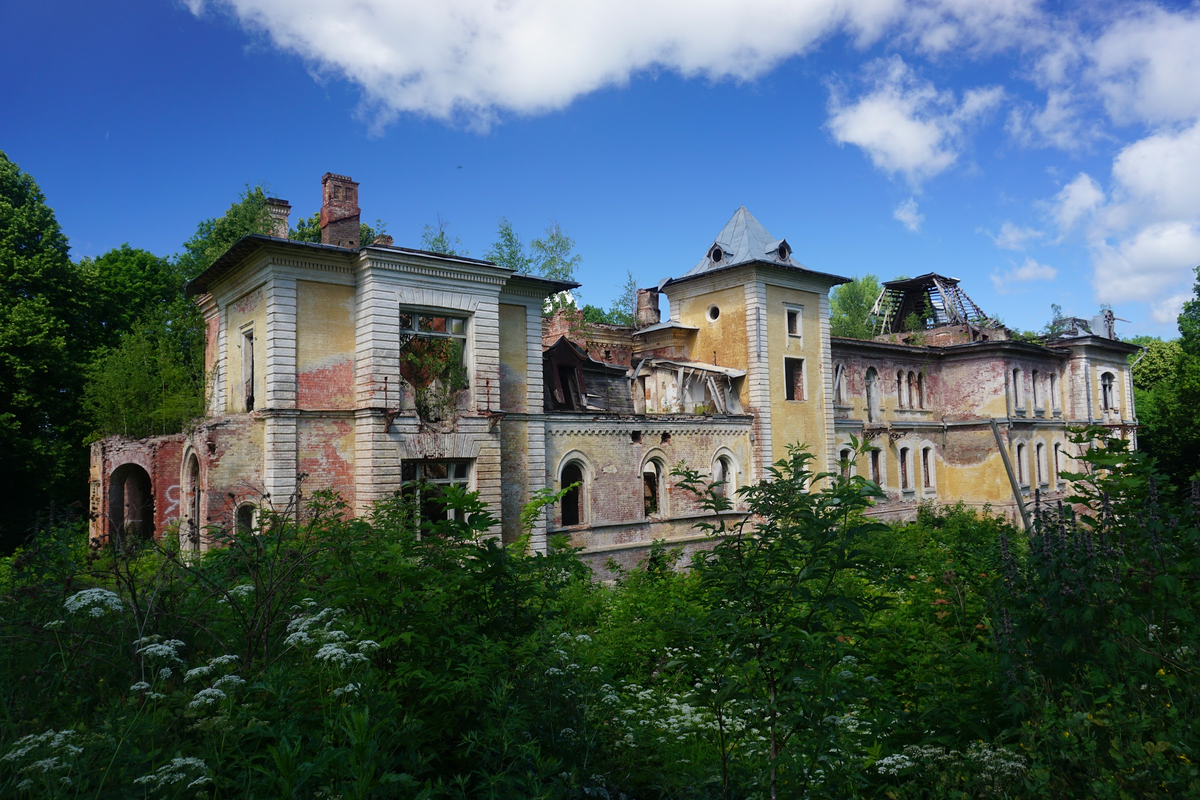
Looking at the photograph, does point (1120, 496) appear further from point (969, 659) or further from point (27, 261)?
point (27, 261)

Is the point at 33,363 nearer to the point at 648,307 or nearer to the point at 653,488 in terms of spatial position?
the point at 653,488

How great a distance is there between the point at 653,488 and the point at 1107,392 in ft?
90.5

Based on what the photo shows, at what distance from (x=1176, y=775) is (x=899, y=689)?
12.0 feet

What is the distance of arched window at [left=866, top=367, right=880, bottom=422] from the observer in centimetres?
2944

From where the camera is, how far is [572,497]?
66.9 ft

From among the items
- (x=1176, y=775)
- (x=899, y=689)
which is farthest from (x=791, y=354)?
(x=1176, y=775)

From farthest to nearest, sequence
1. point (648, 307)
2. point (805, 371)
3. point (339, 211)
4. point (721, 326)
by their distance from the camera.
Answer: point (648, 307) → point (805, 371) → point (721, 326) → point (339, 211)

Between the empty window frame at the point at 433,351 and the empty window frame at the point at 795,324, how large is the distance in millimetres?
12753

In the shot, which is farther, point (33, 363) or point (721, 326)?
point (721, 326)

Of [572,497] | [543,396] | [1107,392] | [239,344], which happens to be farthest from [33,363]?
[1107,392]

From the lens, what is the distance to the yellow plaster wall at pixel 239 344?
1587 cm

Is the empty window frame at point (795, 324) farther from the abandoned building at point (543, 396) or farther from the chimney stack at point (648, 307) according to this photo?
the chimney stack at point (648, 307)

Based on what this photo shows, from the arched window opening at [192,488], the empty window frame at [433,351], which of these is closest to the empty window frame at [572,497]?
the empty window frame at [433,351]

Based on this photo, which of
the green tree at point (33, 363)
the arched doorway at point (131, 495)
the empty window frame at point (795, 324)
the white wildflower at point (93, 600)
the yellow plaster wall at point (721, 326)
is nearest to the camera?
the white wildflower at point (93, 600)
